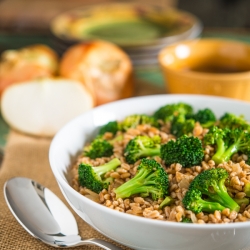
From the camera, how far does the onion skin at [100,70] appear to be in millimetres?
2301

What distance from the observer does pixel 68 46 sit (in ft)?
8.93

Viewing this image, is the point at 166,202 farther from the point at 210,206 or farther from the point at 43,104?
the point at 43,104

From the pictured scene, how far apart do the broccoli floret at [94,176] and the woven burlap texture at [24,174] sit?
0.18 meters

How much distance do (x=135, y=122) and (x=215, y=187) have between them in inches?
22.9

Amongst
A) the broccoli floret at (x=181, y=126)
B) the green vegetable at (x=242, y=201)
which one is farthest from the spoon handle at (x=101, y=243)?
the broccoli floret at (x=181, y=126)

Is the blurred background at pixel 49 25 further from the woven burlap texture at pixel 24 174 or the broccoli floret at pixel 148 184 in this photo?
the broccoli floret at pixel 148 184

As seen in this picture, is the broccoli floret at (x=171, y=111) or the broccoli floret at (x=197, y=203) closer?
the broccoli floret at (x=197, y=203)

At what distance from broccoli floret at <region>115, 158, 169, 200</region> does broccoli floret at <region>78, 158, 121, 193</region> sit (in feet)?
0.26

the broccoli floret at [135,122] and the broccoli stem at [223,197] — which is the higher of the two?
the broccoli stem at [223,197]

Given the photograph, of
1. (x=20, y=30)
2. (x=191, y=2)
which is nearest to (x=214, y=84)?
(x=20, y=30)

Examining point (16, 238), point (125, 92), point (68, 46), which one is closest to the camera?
point (16, 238)

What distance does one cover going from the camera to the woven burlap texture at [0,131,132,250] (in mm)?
1383

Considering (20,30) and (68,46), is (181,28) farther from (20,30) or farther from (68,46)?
(20,30)

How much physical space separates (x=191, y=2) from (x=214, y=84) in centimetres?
392
